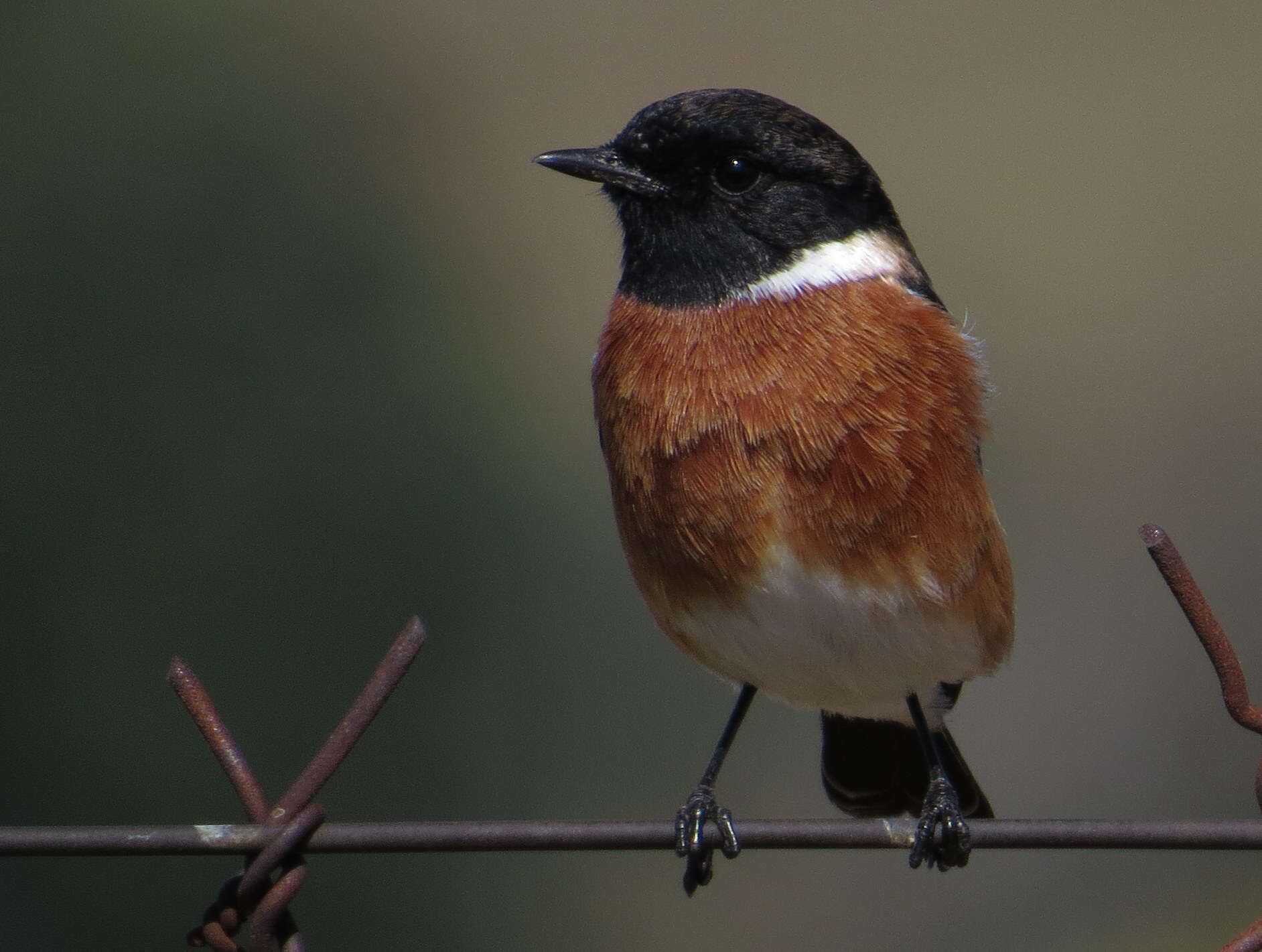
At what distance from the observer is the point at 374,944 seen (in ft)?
15.6

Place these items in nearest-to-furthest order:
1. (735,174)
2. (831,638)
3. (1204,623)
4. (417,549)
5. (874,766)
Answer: (1204,623) → (831,638) → (735,174) → (874,766) → (417,549)

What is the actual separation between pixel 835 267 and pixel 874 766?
47.6 inches

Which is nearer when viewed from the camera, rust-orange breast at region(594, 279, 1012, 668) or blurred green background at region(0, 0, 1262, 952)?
rust-orange breast at region(594, 279, 1012, 668)

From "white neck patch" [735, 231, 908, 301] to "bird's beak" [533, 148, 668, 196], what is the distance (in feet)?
0.98

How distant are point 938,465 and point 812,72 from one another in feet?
23.2

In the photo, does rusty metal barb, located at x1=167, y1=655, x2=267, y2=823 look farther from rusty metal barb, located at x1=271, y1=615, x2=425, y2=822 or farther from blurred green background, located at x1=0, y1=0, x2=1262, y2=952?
blurred green background, located at x1=0, y1=0, x2=1262, y2=952

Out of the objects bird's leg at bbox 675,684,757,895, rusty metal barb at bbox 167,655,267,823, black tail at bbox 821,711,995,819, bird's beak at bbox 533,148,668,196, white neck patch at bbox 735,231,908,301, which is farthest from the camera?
black tail at bbox 821,711,995,819

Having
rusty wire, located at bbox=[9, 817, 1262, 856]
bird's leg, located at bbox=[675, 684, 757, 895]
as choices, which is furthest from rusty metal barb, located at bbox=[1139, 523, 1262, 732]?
bird's leg, located at bbox=[675, 684, 757, 895]

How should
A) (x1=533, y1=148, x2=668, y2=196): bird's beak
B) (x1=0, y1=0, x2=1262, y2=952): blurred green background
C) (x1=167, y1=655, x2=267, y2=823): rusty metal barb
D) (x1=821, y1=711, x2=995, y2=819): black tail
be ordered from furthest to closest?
1. (x1=0, y1=0, x2=1262, y2=952): blurred green background
2. (x1=821, y1=711, x2=995, y2=819): black tail
3. (x1=533, y1=148, x2=668, y2=196): bird's beak
4. (x1=167, y1=655, x2=267, y2=823): rusty metal barb

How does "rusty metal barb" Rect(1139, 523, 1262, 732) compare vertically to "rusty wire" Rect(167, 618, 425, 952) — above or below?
above

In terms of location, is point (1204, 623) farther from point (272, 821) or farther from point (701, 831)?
point (701, 831)

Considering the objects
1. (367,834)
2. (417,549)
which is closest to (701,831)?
(367,834)

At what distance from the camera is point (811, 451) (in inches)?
117

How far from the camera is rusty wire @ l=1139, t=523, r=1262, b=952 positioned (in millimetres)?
1994
